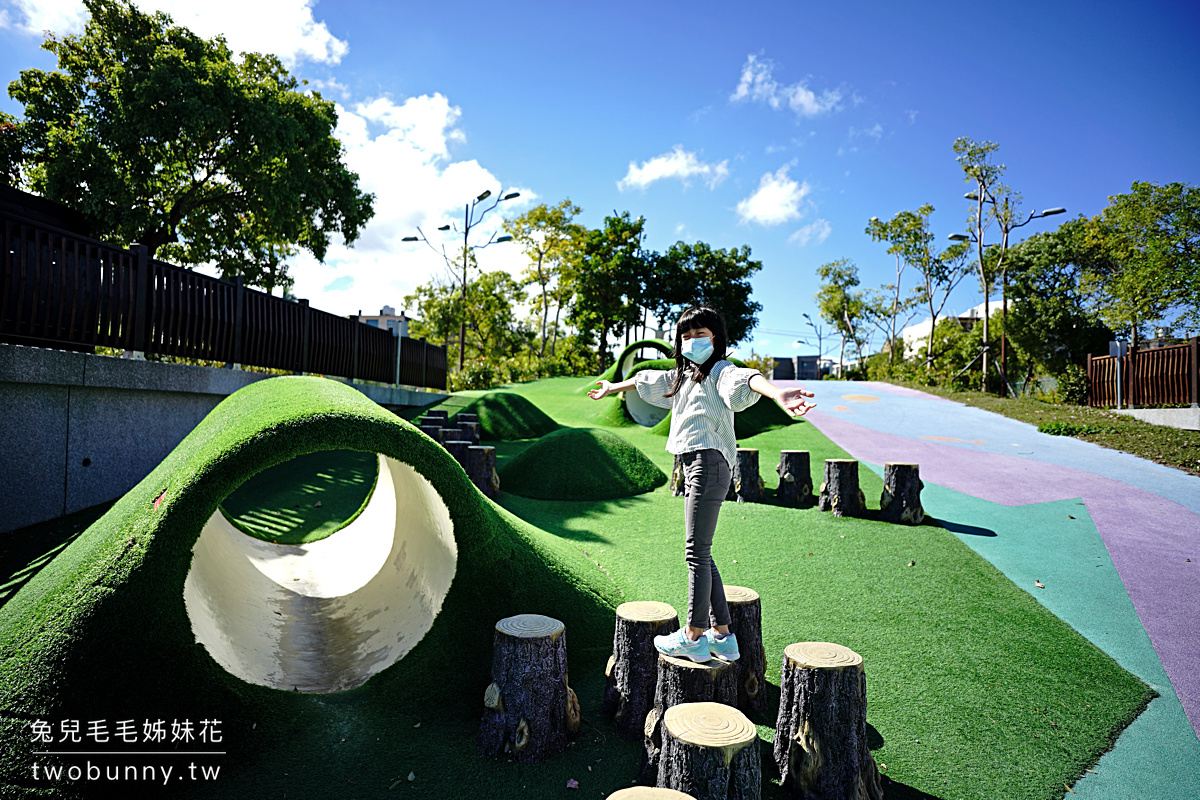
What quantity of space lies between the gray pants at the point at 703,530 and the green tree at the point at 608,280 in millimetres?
28649

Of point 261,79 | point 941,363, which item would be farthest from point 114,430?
point 941,363

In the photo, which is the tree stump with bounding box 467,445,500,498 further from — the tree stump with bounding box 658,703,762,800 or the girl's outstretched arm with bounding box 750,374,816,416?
the tree stump with bounding box 658,703,762,800

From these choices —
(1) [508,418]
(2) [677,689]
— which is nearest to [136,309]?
(1) [508,418]

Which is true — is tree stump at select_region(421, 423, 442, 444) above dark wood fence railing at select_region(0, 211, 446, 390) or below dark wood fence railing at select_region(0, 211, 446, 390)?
below

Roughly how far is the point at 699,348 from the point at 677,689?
1675 millimetres

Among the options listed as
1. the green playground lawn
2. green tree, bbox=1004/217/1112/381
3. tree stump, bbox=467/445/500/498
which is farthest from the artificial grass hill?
green tree, bbox=1004/217/1112/381

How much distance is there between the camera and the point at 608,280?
31.3m

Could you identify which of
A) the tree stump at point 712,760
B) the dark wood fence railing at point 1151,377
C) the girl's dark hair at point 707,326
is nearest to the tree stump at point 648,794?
the tree stump at point 712,760

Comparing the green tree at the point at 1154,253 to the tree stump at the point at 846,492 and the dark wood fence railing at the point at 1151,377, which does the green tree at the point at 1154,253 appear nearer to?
the dark wood fence railing at the point at 1151,377

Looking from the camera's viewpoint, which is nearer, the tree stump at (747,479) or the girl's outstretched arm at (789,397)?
the girl's outstretched arm at (789,397)

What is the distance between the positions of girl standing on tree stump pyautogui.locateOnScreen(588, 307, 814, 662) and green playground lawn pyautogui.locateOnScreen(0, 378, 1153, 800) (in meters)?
0.61

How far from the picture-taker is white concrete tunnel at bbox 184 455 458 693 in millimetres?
3371

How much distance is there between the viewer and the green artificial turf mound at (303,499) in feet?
20.6

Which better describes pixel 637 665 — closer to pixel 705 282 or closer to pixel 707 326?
pixel 707 326
